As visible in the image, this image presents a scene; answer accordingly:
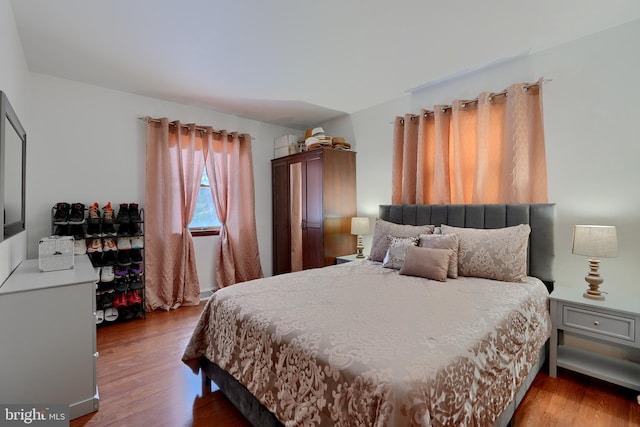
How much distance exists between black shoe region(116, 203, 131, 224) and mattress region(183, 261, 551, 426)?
1923 mm

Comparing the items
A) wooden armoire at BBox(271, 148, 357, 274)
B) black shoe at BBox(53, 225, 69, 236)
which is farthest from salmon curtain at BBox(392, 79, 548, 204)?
black shoe at BBox(53, 225, 69, 236)

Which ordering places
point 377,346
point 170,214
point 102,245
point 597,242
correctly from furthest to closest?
1. point 170,214
2. point 102,245
3. point 597,242
4. point 377,346

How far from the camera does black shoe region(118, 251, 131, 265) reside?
10.4 ft

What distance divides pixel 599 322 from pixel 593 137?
1.38m

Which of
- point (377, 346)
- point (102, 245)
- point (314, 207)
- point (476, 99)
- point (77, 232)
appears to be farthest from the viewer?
point (314, 207)

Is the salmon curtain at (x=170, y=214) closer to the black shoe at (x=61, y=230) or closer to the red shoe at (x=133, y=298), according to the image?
the red shoe at (x=133, y=298)

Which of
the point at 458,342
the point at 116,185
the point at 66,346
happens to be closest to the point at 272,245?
the point at 116,185

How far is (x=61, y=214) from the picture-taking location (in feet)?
9.52

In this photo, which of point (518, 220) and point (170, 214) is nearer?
point (518, 220)

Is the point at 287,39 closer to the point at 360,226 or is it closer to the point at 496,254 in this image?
the point at 360,226

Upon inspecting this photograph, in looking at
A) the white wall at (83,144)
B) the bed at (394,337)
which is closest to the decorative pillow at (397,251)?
the bed at (394,337)

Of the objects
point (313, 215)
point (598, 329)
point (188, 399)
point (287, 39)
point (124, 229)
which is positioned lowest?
point (188, 399)

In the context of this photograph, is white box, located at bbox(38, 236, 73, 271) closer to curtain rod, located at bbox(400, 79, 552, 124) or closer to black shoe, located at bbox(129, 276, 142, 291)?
black shoe, located at bbox(129, 276, 142, 291)

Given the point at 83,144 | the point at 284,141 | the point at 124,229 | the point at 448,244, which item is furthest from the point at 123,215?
the point at 448,244
